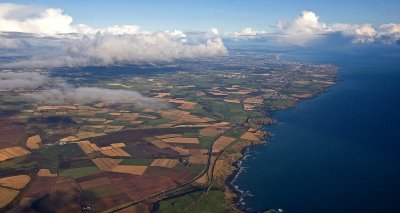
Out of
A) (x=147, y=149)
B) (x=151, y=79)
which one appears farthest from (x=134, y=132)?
(x=151, y=79)

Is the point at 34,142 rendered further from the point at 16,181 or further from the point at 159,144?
the point at 159,144

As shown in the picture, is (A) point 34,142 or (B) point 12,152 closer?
(B) point 12,152

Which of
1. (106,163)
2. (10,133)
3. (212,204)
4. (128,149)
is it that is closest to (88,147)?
(128,149)

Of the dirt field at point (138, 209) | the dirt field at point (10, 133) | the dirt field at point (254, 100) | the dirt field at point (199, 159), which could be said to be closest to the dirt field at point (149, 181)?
the dirt field at point (138, 209)

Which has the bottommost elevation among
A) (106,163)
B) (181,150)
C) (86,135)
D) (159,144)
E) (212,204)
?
(212,204)

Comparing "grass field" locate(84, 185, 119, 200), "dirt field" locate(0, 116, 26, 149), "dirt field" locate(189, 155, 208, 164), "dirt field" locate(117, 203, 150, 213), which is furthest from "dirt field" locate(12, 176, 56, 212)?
"dirt field" locate(189, 155, 208, 164)

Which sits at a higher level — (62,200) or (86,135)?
(86,135)

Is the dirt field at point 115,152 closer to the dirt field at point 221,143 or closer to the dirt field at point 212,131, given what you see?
the dirt field at point 221,143
